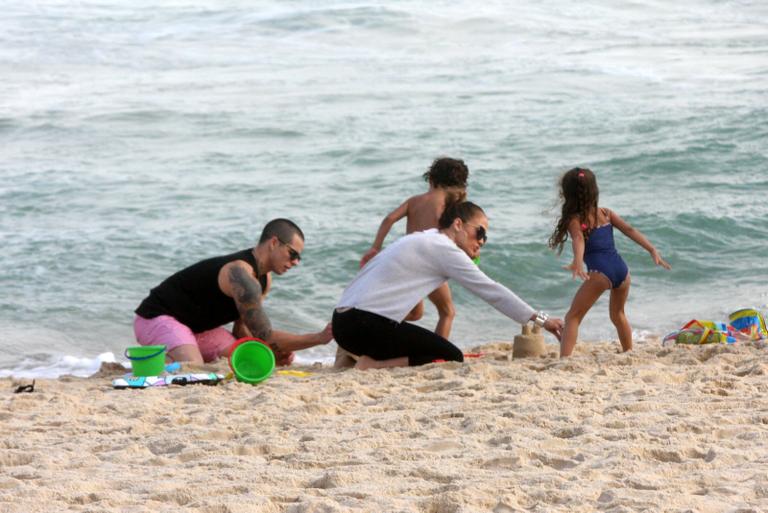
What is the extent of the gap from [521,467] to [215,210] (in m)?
10.1

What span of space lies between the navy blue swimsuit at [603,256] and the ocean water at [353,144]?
2.40 meters

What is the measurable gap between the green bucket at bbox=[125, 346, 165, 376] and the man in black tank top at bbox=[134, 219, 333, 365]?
1.42ft

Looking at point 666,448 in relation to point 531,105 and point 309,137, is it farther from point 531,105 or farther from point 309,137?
point 531,105

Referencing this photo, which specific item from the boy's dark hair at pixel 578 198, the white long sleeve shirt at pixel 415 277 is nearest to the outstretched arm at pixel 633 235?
the boy's dark hair at pixel 578 198

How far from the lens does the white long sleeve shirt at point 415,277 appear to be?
590 cm

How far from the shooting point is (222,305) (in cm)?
669

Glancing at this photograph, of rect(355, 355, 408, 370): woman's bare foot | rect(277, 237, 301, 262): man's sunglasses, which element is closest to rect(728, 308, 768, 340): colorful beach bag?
rect(355, 355, 408, 370): woman's bare foot

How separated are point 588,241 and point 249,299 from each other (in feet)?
6.70

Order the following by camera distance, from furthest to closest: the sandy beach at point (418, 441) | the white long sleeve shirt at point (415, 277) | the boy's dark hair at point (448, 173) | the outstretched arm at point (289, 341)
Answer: the boy's dark hair at point (448, 173)
the outstretched arm at point (289, 341)
the white long sleeve shirt at point (415, 277)
the sandy beach at point (418, 441)

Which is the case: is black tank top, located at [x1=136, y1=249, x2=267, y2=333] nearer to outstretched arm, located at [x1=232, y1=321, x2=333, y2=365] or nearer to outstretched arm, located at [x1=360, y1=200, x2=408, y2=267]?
outstretched arm, located at [x1=232, y1=321, x2=333, y2=365]

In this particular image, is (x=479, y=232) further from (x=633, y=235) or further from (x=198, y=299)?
(x=198, y=299)

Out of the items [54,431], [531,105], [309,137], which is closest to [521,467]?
[54,431]

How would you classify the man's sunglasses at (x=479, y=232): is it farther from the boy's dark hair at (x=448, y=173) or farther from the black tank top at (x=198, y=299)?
the black tank top at (x=198, y=299)

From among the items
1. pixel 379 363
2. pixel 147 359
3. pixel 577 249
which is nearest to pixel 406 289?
pixel 379 363
